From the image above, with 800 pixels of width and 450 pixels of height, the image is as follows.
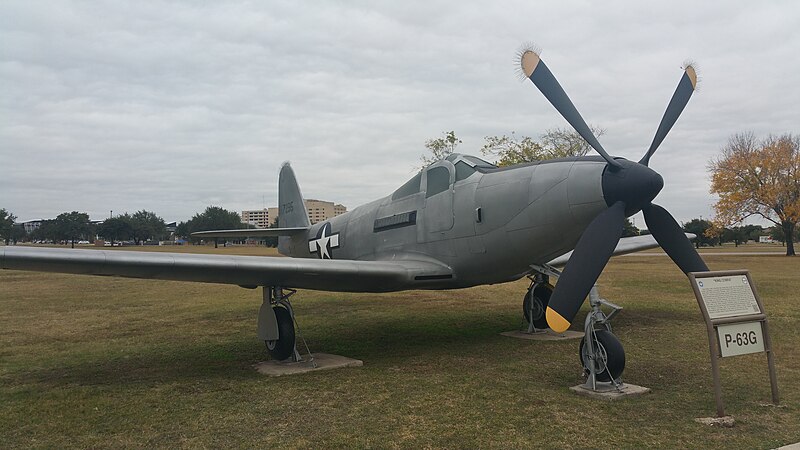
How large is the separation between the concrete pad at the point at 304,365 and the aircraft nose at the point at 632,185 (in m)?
3.82

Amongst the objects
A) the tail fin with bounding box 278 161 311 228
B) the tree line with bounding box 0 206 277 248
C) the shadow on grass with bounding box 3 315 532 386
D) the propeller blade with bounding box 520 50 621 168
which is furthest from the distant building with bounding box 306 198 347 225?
the propeller blade with bounding box 520 50 621 168

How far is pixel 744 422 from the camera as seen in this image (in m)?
4.57

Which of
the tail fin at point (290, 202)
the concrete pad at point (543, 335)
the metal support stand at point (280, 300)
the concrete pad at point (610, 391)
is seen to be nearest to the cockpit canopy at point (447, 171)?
the metal support stand at point (280, 300)

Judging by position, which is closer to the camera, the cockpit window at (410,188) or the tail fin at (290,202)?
the cockpit window at (410,188)

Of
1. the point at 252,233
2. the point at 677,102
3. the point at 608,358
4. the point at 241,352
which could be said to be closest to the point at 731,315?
the point at 608,358

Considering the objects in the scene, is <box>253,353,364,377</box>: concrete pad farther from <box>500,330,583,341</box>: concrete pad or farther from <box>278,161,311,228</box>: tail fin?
<box>278,161,311,228</box>: tail fin

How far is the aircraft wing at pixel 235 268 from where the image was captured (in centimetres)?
573

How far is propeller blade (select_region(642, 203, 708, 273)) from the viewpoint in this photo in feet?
20.2

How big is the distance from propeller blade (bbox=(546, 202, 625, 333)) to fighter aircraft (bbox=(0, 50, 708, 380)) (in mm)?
11

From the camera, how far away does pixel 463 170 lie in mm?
8023

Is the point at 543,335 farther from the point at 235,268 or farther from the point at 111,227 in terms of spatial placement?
the point at 111,227

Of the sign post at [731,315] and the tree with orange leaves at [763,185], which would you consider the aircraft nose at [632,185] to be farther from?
the tree with orange leaves at [763,185]

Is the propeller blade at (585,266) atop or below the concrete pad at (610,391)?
atop

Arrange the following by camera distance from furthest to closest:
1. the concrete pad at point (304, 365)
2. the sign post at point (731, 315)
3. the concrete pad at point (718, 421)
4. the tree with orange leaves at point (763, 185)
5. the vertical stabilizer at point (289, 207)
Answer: the tree with orange leaves at point (763, 185) → the vertical stabilizer at point (289, 207) → the concrete pad at point (304, 365) → the sign post at point (731, 315) → the concrete pad at point (718, 421)
